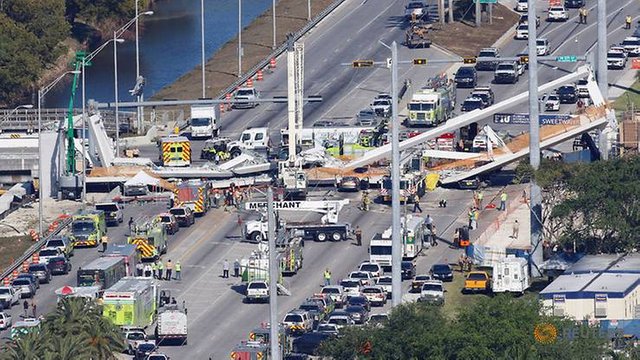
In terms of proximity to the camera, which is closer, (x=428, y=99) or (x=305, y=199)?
(x=305, y=199)

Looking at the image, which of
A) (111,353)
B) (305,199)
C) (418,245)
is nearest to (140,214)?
(305,199)

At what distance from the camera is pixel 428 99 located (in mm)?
182000

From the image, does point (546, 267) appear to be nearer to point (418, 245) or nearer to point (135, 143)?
point (418, 245)

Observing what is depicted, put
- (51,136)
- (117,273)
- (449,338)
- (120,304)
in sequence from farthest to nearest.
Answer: (51,136) < (117,273) < (120,304) < (449,338)

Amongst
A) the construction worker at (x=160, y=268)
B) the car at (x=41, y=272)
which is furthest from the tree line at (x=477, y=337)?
the car at (x=41, y=272)

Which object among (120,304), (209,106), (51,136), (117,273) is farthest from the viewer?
(209,106)

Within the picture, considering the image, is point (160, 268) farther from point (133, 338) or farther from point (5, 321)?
point (133, 338)

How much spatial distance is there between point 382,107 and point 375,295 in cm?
5292

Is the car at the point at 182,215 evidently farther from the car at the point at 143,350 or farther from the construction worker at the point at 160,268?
the car at the point at 143,350

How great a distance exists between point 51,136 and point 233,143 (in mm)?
14353

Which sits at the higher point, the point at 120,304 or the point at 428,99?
the point at 428,99

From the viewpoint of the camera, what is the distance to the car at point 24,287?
14088 cm

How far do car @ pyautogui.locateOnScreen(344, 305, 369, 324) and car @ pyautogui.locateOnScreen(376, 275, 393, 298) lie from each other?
439 cm

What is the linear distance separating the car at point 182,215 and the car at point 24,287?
16.4 m
